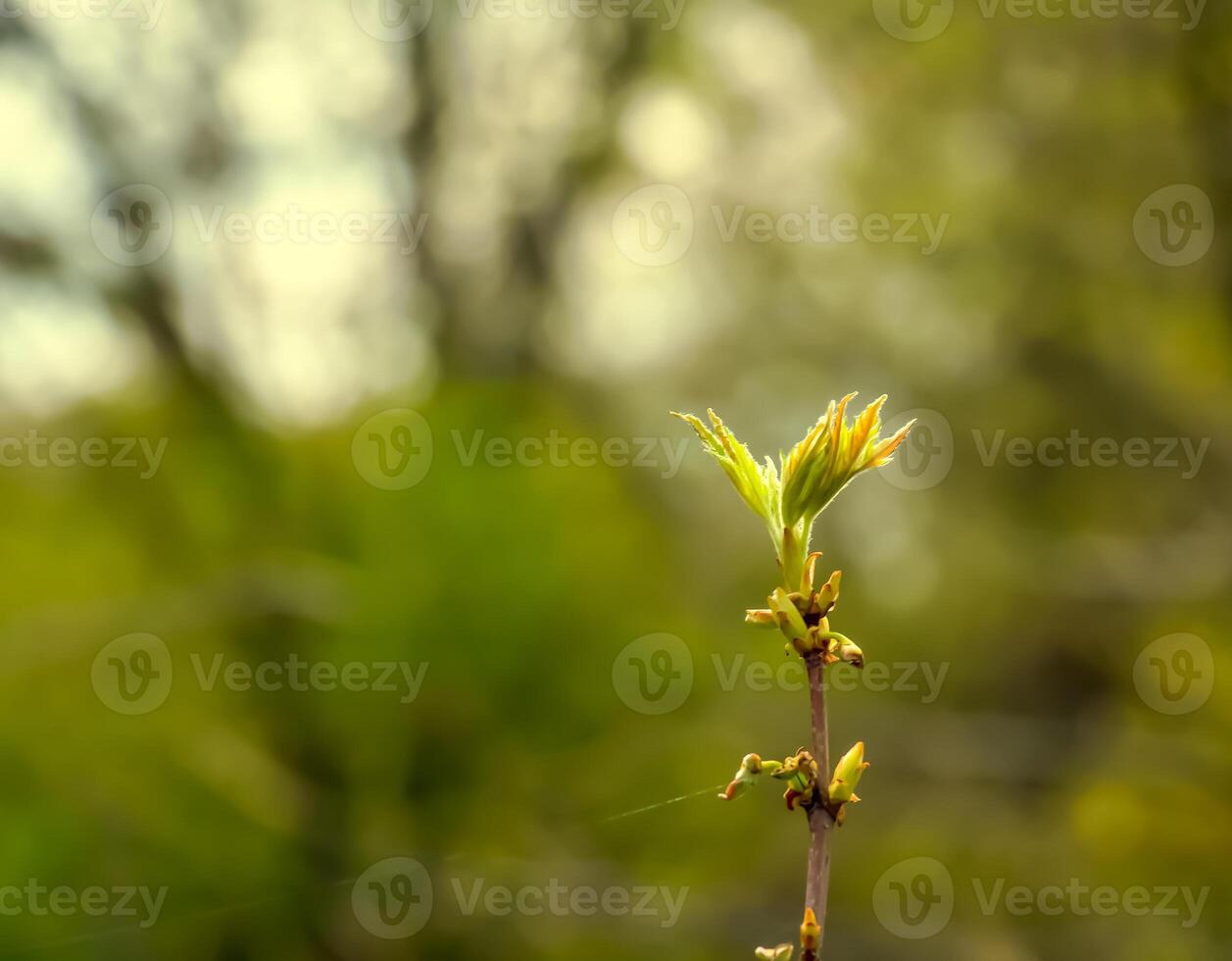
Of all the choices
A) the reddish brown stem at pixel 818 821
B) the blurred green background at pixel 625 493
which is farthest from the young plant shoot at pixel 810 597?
the blurred green background at pixel 625 493

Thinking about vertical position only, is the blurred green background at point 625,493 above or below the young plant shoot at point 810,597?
above

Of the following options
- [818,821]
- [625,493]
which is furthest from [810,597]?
[625,493]

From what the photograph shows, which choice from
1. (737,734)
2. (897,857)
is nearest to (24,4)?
(737,734)

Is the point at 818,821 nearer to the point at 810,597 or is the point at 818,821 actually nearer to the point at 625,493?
the point at 810,597

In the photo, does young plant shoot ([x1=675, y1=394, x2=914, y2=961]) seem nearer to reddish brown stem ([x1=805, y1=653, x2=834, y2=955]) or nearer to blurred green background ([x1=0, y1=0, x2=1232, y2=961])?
reddish brown stem ([x1=805, y1=653, x2=834, y2=955])

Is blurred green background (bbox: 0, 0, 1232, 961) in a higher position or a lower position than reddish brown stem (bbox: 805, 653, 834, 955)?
higher

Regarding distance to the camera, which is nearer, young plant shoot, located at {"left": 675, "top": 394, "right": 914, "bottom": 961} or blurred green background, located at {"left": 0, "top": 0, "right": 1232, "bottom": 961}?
young plant shoot, located at {"left": 675, "top": 394, "right": 914, "bottom": 961}

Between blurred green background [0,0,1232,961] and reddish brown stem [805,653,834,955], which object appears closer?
reddish brown stem [805,653,834,955]

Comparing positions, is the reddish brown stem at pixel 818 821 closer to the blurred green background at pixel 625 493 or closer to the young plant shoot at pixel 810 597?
the young plant shoot at pixel 810 597

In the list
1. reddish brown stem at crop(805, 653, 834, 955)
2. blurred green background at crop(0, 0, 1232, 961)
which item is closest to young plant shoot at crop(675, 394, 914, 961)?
reddish brown stem at crop(805, 653, 834, 955)
